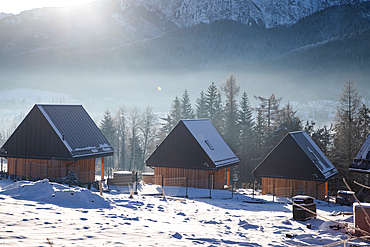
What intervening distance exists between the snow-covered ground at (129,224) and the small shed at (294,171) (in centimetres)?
1343

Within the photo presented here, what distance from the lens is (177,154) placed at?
106ft

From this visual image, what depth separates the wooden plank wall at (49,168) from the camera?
27.6 metres

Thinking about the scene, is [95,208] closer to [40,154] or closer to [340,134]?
[40,154]

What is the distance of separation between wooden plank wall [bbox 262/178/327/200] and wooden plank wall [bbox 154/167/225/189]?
3932mm

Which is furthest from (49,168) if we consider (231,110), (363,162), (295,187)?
(231,110)

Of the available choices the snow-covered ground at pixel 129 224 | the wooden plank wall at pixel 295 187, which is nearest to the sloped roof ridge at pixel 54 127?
the snow-covered ground at pixel 129 224

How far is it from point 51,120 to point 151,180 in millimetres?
9852

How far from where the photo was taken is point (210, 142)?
109 ft

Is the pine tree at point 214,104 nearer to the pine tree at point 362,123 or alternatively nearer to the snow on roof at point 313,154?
the pine tree at point 362,123

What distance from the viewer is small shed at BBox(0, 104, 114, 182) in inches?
1091

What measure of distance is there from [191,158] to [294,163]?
816 centimetres

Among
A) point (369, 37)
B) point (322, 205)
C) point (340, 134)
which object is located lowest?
point (322, 205)

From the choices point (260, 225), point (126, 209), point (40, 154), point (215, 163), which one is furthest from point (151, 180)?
point (260, 225)

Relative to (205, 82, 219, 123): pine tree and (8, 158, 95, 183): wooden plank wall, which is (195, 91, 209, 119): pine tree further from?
(8, 158, 95, 183): wooden plank wall
